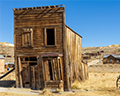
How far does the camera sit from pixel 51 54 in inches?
607

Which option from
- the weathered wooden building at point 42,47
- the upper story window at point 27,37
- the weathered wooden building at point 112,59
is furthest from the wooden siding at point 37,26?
the weathered wooden building at point 112,59

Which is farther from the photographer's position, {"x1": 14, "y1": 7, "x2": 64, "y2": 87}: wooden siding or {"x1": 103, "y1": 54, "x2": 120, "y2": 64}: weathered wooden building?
{"x1": 103, "y1": 54, "x2": 120, "y2": 64}: weathered wooden building

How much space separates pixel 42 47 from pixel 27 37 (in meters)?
1.78

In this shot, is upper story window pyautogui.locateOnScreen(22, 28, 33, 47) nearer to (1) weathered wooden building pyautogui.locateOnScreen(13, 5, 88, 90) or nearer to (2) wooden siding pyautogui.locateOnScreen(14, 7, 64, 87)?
(1) weathered wooden building pyautogui.locateOnScreen(13, 5, 88, 90)

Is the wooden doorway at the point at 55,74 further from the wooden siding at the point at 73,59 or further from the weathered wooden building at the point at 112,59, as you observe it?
the weathered wooden building at the point at 112,59

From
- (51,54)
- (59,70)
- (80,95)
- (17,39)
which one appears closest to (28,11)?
(17,39)

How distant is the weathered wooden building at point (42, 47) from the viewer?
15389 mm

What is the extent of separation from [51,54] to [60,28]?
2507mm

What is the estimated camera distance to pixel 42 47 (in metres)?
16.0

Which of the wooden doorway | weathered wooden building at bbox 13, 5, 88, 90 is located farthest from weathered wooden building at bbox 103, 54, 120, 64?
the wooden doorway

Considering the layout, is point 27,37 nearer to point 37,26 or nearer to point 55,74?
point 37,26

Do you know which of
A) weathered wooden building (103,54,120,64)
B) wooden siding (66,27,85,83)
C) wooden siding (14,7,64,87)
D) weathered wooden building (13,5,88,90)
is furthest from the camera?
weathered wooden building (103,54,120,64)

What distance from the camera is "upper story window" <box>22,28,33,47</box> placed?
53.2 ft

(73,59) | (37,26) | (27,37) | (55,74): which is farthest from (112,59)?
(27,37)
